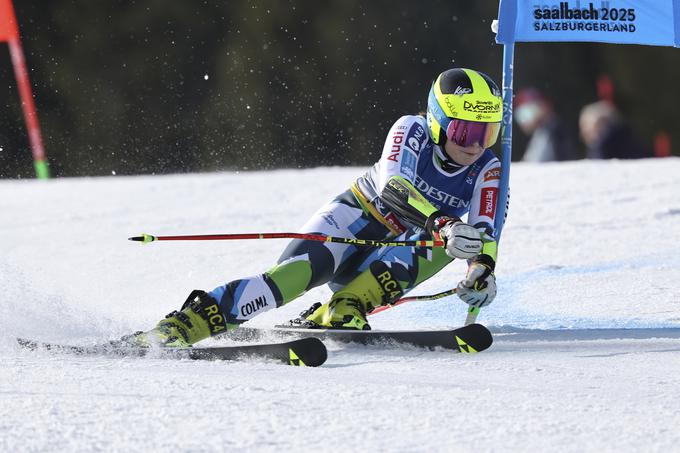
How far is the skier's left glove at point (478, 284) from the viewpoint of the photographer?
441 cm

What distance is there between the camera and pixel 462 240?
4281 mm

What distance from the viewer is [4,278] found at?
18.6 ft

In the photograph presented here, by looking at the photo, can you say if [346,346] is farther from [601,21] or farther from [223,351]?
[601,21]

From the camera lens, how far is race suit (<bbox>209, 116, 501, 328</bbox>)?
4508 millimetres

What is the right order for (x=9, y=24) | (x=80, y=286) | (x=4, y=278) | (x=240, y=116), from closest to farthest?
(x=4, y=278) < (x=80, y=286) < (x=9, y=24) < (x=240, y=116)

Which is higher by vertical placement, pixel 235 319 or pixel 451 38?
pixel 451 38

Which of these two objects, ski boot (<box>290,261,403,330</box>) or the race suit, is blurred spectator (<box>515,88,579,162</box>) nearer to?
the race suit

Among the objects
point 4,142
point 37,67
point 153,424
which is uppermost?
point 37,67

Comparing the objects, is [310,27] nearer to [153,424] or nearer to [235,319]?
[235,319]

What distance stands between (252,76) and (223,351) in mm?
9796

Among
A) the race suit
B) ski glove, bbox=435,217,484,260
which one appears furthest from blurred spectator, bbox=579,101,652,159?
ski glove, bbox=435,217,484,260

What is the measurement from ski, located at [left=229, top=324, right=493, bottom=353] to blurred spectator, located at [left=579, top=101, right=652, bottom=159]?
285 inches

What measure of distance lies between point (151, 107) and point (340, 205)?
8958 mm

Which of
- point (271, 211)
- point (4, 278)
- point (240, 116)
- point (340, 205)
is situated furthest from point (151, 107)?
point (340, 205)
